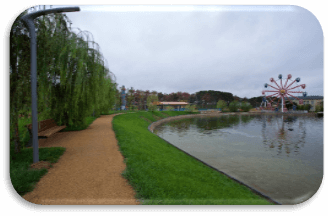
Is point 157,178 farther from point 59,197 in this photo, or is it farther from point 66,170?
point 66,170

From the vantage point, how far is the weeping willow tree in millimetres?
3979

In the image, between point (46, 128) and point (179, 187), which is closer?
point (179, 187)

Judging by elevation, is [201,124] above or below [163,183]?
below

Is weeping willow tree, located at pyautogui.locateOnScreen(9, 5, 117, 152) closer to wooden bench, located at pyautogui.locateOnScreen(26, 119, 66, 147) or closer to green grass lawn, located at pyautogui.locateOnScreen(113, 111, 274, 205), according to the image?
wooden bench, located at pyautogui.locateOnScreen(26, 119, 66, 147)

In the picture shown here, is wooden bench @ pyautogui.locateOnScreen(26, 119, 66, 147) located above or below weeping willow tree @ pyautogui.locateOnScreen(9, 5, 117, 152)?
below

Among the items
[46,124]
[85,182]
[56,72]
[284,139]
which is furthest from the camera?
[284,139]

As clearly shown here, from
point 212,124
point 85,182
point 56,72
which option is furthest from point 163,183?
point 212,124

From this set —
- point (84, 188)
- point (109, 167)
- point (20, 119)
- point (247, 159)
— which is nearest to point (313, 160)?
point (247, 159)

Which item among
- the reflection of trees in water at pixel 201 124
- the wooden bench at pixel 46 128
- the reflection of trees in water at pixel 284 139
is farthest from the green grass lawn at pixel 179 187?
the reflection of trees in water at pixel 201 124

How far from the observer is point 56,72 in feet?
22.2

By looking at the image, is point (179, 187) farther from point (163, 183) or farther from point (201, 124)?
point (201, 124)

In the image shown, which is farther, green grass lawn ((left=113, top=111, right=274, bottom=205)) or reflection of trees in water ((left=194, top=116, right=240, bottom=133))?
reflection of trees in water ((left=194, top=116, right=240, bottom=133))

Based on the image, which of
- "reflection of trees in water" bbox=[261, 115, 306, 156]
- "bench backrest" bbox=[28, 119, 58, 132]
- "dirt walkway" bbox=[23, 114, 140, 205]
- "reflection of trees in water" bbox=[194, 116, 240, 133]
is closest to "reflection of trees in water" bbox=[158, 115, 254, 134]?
"reflection of trees in water" bbox=[194, 116, 240, 133]

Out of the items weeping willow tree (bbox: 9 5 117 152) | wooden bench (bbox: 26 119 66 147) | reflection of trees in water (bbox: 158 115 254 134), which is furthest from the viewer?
reflection of trees in water (bbox: 158 115 254 134)
